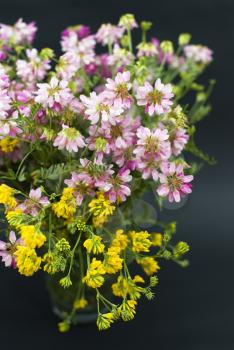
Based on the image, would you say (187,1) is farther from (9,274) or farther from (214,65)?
(9,274)

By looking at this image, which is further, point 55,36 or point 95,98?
point 55,36

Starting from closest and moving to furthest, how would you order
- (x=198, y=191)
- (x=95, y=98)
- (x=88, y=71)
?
(x=95, y=98), (x=88, y=71), (x=198, y=191)

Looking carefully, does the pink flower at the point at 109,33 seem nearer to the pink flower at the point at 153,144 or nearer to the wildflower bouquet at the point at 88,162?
the wildflower bouquet at the point at 88,162

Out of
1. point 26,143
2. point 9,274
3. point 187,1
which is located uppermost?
point 187,1

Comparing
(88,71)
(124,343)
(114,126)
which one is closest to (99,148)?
(114,126)

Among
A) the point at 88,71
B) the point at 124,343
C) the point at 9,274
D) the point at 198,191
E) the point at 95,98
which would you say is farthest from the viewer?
the point at 198,191

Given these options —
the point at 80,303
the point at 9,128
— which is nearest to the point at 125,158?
the point at 9,128

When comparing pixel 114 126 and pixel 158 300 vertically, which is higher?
pixel 114 126

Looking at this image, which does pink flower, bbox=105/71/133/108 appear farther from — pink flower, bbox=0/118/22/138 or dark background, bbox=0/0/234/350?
dark background, bbox=0/0/234/350
